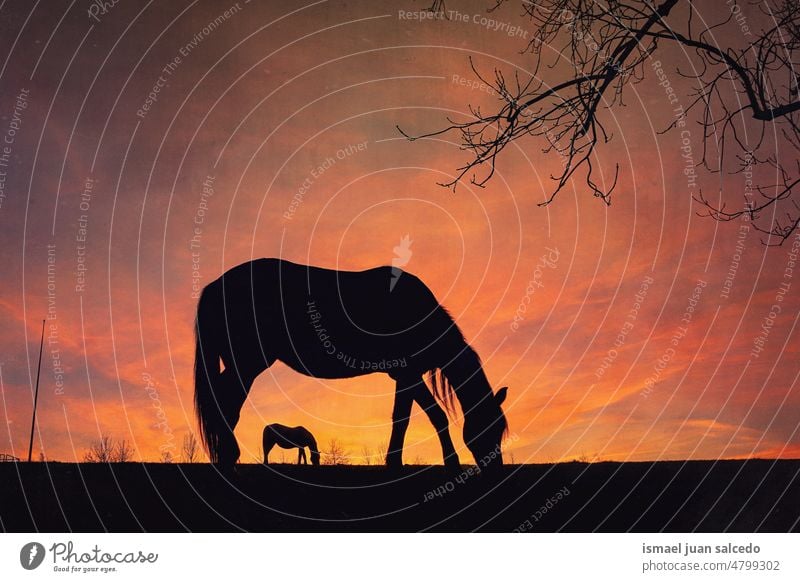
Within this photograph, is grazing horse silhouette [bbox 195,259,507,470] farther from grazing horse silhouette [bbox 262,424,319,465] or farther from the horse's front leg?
grazing horse silhouette [bbox 262,424,319,465]

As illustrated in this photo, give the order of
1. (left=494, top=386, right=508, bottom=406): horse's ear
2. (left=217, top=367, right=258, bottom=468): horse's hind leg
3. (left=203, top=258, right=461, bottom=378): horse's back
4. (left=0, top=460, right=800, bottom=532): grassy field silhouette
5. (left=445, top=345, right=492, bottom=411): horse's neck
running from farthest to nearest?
1. (left=203, top=258, right=461, bottom=378): horse's back
2. (left=445, top=345, right=492, bottom=411): horse's neck
3. (left=494, top=386, right=508, bottom=406): horse's ear
4. (left=217, top=367, right=258, bottom=468): horse's hind leg
5. (left=0, top=460, right=800, bottom=532): grassy field silhouette

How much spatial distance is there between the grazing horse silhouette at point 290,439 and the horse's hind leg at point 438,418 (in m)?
0.73

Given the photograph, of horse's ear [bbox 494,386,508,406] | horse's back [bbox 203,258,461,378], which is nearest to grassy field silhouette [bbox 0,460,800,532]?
horse's ear [bbox 494,386,508,406]

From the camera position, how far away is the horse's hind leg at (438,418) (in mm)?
5250

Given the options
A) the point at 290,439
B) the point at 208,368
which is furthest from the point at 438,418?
the point at 208,368

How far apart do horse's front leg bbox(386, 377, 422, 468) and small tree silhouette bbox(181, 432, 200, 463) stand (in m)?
1.19

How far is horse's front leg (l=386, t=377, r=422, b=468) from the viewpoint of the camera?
5.23 metres

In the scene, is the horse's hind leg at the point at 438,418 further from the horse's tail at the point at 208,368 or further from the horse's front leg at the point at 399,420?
the horse's tail at the point at 208,368

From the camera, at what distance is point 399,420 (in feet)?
17.4

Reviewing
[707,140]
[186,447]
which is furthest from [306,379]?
[707,140]

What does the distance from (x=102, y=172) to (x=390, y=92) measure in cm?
197
